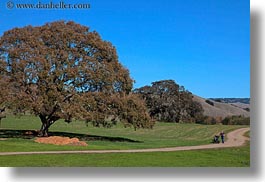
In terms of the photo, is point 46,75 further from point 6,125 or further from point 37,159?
point 37,159

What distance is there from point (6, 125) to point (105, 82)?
4.19 m

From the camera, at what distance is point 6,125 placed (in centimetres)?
1878

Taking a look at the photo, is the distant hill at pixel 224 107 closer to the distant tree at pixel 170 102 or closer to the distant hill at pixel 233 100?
the distant hill at pixel 233 100

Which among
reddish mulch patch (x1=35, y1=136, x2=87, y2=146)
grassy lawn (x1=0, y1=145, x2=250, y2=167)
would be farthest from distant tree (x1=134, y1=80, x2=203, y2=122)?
reddish mulch patch (x1=35, y1=136, x2=87, y2=146)

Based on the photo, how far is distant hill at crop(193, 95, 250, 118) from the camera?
556 inches

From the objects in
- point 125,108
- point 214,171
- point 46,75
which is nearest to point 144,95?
point 125,108

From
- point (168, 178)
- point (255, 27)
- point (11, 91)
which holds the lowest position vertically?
point (168, 178)

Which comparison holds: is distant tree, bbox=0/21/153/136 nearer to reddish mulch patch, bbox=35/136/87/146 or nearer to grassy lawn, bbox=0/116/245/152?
grassy lawn, bbox=0/116/245/152

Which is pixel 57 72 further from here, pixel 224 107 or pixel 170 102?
Result: pixel 224 107

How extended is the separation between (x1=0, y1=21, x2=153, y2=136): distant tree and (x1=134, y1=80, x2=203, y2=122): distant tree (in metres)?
0.60

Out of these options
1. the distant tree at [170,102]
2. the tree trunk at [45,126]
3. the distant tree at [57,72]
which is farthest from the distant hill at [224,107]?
the tree trunk at [45,126]

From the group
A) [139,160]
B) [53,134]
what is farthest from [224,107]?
[53,134]

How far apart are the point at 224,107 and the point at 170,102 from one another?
6.80 feet

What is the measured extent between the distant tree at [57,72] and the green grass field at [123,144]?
2.58 feet
